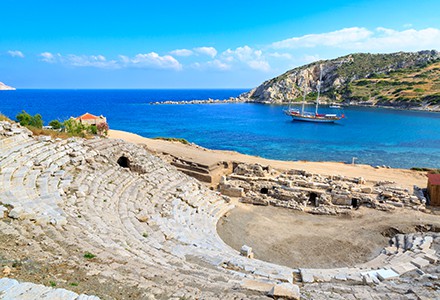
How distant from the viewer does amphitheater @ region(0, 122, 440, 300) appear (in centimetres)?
744

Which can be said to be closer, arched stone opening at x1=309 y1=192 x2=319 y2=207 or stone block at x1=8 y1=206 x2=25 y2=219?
stone block at x1=8 y1=206 x2=25 y2=219

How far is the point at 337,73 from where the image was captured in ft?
468

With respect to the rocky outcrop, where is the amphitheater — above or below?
below

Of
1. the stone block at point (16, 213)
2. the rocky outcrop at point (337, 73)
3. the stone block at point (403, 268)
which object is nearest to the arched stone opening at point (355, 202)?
the stone block at point (403, 268)

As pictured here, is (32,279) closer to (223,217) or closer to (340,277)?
(340,277)

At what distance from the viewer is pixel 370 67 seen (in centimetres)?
14462

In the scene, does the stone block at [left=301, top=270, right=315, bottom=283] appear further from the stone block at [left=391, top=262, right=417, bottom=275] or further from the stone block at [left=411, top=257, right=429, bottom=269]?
the stone block at [left=411, top=257, right=429, bottom=269]

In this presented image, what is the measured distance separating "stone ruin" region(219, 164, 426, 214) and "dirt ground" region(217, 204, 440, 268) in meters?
0.77

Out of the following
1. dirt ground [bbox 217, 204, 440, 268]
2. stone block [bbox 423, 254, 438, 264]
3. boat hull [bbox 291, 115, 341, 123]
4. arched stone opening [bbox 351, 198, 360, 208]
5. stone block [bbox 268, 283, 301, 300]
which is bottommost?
dirt ground [bbox 217, 204, 440, 268]

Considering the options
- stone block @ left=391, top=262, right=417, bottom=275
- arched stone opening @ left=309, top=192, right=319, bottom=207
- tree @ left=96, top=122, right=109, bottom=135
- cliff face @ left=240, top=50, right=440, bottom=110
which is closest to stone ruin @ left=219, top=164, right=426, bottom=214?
arched stone opening @ left=309, top=192, right=319, bottom=207

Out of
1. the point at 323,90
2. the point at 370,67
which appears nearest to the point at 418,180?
the point at 323,90

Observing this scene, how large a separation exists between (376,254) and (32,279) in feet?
51.5

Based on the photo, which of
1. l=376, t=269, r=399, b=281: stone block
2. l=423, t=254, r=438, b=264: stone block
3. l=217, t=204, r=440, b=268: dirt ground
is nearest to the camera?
l=376, t=269, r=399, b=281: stone block

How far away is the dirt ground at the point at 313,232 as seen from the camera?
53.0 ft
